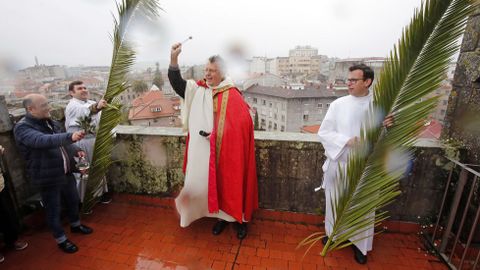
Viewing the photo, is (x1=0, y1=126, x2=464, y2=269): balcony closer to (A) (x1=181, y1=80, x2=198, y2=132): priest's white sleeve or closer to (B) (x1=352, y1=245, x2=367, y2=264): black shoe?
(B) (x1=352, y1=245, x2=367, y2=264): black shoe

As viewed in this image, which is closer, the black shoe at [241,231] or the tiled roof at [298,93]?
the black shoe at [241,231]

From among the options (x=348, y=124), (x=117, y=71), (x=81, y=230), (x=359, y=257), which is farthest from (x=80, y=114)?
(x=359, y=257)

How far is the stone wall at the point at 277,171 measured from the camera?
3064 millimetres

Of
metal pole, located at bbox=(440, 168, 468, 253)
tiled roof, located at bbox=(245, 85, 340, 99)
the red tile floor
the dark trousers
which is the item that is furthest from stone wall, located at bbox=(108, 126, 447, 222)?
tiled roof, located at bbox=(245, 85, 340, 99)

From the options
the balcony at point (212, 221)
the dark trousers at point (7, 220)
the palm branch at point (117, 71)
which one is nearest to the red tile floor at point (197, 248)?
the balcony at point (212, 221)

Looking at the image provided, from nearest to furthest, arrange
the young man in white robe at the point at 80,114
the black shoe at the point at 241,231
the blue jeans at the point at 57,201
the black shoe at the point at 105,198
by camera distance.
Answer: the blue jeans at the point at 57,201 → the black shoe at the point at 241,231 → the young man in white robe at the point at 80,114 → the black shoe at the point at 105,198

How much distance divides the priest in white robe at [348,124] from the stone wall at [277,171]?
437 mm

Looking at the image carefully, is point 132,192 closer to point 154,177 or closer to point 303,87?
point 154,177

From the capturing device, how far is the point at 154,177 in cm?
381

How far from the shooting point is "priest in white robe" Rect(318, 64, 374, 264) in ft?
8.46

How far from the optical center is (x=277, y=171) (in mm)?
3385

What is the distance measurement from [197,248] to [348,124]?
2.15m

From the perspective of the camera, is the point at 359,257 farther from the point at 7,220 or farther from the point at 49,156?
the point at 7,220

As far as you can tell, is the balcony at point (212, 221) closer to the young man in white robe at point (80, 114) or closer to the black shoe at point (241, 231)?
the black shoe at point (241, 231)
